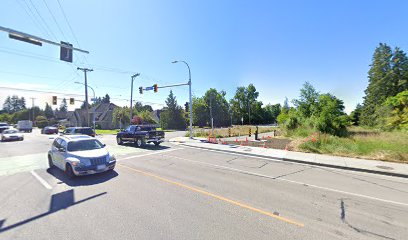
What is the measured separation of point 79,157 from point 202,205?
5362 millimetres

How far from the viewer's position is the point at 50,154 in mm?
9211

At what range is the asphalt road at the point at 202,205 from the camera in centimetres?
385

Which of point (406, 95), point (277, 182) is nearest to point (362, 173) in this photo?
point (277, 182)

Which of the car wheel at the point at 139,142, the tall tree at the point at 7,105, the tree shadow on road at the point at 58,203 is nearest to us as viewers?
the tree shadow on road at the point at 58,203

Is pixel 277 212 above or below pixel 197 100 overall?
below

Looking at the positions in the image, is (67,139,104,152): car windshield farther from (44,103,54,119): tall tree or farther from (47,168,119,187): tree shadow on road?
(44,103,54,119): tall tree

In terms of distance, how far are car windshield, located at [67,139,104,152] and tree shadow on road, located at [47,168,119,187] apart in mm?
1127

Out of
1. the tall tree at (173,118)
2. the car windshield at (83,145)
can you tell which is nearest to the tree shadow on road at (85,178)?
the car windshield at (83,145)

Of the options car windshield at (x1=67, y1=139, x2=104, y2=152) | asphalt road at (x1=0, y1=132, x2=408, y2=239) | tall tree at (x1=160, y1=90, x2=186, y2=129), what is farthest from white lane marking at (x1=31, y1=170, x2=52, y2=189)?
tall tree at (x1=160, y1=90, x2=186, y2=129)

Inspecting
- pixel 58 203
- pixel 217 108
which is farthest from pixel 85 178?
pixel 217 108

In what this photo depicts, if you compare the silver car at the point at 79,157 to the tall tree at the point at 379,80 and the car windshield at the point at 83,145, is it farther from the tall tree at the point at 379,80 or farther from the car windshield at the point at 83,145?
the tall tree at the point at 379,80

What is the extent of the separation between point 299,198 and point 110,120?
200 feet

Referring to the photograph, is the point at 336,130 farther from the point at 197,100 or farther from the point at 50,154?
the point at 197,100

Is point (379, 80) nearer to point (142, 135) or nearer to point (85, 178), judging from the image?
point (142, 135)
